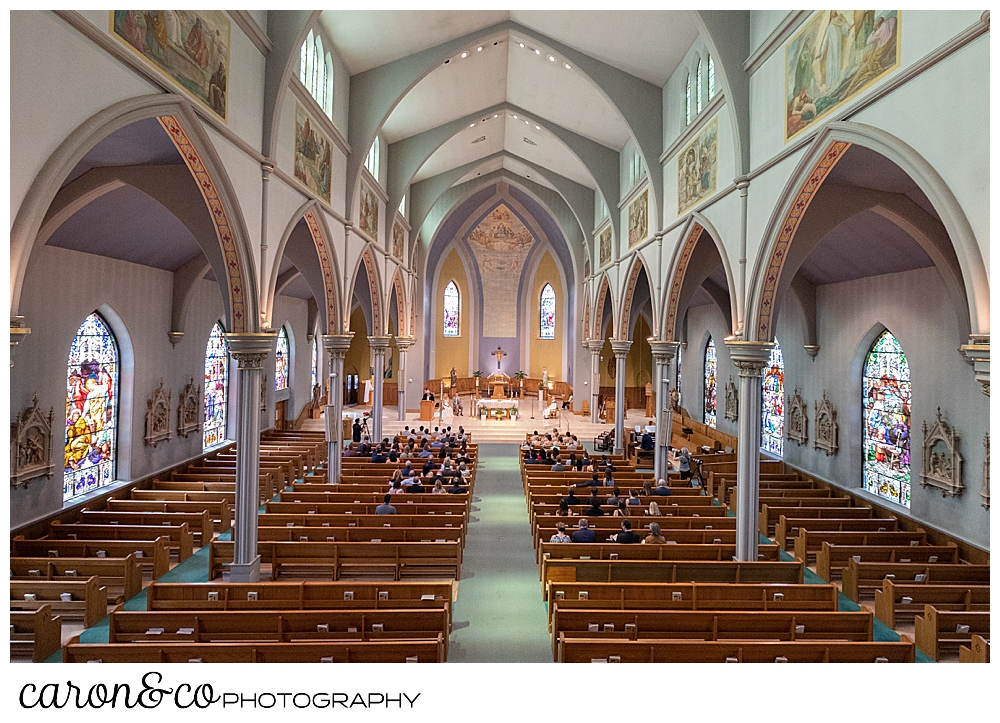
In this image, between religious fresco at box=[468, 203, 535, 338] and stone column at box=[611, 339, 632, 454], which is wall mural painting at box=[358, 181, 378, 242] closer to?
stone column at box=[611, 339, 632, 454]

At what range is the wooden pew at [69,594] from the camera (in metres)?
8.96

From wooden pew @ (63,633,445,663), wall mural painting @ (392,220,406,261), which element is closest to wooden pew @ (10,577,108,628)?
wooden pew @ (63,633,445,663)

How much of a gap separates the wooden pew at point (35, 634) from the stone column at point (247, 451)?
122 inches

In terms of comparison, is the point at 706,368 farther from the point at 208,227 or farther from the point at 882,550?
the point at 208,227

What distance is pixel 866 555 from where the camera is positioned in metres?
11.8

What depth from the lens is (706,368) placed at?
1168 inches

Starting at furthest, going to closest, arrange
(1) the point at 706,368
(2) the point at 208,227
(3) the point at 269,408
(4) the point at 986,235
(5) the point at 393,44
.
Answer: (1) the point at 706,368 < (3) the point at 269,408 < (5) the point at 393,44 < (2) the point at 208,227 < (4) the point at 986,235

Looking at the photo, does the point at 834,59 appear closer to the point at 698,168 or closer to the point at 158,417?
the point at 698,168

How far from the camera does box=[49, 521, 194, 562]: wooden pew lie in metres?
12.4

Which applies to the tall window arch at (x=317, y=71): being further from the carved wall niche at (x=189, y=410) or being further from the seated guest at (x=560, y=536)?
the seated guest at (x=560, y=536)

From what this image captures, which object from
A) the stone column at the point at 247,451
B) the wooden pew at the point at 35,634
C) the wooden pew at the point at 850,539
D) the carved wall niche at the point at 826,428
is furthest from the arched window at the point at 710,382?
the wooden pew at the point at 35,634

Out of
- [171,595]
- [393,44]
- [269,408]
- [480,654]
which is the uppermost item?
[393,44]

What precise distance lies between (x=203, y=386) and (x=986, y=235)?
20208mm

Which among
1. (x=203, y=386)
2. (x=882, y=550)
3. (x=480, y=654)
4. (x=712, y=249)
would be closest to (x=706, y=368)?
(x=712, y=249)
